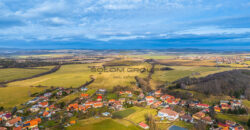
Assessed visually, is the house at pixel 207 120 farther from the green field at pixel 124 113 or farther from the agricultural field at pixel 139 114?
the green field at pixel 124 113

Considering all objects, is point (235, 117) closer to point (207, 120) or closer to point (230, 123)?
point (230, 123)

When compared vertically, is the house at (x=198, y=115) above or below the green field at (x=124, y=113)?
above

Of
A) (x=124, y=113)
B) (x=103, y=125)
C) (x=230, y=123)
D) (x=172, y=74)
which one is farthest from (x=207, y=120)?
(x=172, y=74)

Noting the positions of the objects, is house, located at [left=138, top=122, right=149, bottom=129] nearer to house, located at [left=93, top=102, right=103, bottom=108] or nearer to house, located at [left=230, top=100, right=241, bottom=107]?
house, located at [left=93, top=102, right=103, bottom=108]

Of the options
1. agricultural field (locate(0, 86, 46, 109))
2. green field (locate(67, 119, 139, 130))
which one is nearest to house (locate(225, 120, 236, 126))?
green field (locate(67, 119, 139, 130))

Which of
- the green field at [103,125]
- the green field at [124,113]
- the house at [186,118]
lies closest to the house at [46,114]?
the green field at [103,125]
